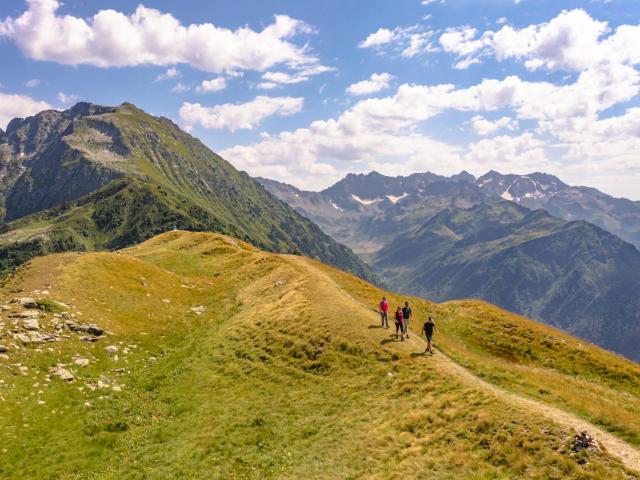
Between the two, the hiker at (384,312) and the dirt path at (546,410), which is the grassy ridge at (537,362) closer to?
the dirt path at (546,410)

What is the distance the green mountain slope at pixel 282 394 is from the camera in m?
24.5

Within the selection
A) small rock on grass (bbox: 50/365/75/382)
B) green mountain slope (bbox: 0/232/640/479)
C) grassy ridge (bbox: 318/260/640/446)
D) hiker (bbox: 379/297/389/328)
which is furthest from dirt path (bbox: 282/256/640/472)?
small rock on grass (bbox: 50/365/75/382)

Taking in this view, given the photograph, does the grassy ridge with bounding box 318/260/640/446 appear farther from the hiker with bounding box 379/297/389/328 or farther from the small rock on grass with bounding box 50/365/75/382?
the small rock on grass with bounding box 50/365/75/382

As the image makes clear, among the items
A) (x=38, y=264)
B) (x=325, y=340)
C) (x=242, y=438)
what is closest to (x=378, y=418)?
(x=242, y=438)

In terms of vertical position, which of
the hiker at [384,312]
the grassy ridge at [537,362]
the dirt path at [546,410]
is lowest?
the grassy ridge at [537,362]

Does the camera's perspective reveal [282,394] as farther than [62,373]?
No

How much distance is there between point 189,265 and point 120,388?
52014mm

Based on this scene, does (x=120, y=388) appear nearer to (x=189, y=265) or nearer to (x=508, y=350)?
(x=508, y=350)

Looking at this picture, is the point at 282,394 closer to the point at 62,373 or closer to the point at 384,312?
the point at 384,312

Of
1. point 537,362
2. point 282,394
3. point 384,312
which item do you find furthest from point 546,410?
point 537,362

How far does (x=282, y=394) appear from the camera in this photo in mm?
35688

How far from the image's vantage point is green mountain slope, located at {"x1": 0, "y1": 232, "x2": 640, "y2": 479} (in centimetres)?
2453

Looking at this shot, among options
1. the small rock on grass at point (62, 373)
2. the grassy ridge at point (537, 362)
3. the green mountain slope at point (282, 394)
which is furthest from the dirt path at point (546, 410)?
the small rock on grass at point (62, 373)

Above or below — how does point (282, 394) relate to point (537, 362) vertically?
above
